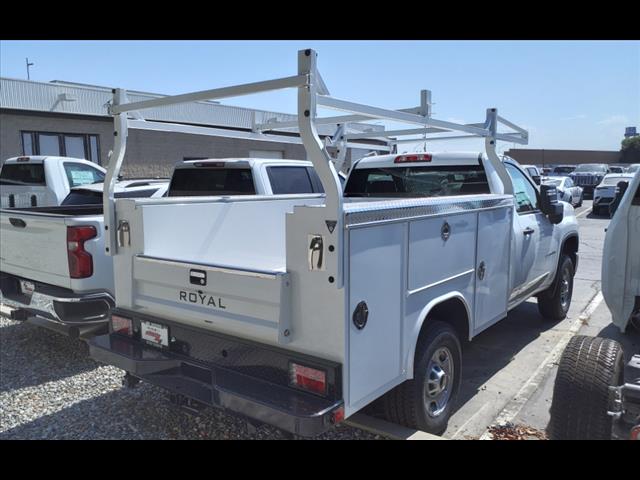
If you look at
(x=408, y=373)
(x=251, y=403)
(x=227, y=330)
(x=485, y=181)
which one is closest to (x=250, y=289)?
(x=227, y=330)

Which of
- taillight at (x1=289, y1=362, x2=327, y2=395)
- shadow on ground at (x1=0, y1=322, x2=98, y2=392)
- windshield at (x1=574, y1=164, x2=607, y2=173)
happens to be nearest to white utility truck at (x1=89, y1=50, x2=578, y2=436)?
taillight at (x1=289, y1=362, x2=327, y2=395)

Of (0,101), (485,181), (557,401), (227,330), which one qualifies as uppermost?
(0,101)

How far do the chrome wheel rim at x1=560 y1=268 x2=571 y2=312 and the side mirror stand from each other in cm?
113

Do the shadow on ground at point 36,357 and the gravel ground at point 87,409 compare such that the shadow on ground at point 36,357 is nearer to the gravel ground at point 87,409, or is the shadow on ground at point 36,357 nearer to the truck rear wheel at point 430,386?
the gravel ground at point 87,409

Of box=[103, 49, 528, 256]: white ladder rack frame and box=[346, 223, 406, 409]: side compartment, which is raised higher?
box=[103, 49, 528, 256]: white ladder rack frame

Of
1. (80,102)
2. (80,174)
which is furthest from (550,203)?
(80,102)

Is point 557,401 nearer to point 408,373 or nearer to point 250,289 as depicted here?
point 408,373

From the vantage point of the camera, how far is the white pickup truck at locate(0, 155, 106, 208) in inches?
403

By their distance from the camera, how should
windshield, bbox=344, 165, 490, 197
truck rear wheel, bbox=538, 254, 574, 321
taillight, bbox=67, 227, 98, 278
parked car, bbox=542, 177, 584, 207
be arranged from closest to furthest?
1. taillight, bbox=67, 227, 98, 278
2. windshield, bbox=344, 165, 490, 197
3. truck rear wheel, bbox=538, 254, 574, 321
4. parked car, bbox=542, 177, 584, 207

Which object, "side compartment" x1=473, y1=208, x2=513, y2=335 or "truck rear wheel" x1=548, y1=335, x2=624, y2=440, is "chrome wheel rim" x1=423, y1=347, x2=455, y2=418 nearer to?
"side compartment" x1=473, y1=208, x2=513, y2=335

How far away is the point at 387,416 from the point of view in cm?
341

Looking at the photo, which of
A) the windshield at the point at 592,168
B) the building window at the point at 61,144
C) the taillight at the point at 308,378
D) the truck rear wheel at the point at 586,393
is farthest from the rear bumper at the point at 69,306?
the windshield at the point at 592,168

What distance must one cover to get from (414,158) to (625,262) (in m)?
2.17

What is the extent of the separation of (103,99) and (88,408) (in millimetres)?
17035
